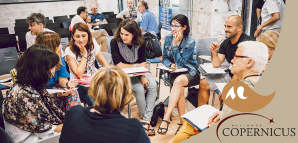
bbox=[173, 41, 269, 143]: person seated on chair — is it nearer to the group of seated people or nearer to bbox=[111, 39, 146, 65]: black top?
the group of seated people

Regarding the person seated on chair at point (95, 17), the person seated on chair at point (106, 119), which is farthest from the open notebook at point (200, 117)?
the person seated on chair at point (95, 17)

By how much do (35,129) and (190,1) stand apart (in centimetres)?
483

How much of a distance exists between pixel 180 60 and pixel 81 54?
1.18m

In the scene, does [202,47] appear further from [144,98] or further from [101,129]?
[101,129]

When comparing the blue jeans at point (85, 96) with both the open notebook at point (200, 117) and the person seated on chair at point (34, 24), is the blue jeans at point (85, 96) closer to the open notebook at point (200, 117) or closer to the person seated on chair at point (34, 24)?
the open notebook at point (200, 117)

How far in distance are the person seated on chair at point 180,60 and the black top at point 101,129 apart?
153 centimetres

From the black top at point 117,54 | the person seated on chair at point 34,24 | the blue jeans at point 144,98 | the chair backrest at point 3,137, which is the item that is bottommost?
the blue jeans at point 144,98

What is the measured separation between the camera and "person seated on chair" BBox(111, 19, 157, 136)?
9.16 feet

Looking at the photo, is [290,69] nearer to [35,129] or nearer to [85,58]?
[35,129]

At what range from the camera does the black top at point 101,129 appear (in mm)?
1150

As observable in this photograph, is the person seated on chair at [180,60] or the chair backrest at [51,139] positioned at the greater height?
the person seated on chair at [180,60]

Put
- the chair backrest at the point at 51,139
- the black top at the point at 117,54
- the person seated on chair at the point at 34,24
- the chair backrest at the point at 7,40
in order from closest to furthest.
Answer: the chair backrest at the point at 51,139 < the black top at the point at 117,54 < the person seated on chair at the point at 34,24 < the chair backrest at the point at 7,40

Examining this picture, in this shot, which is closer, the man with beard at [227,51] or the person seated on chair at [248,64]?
the person seated on chair at [248,64]

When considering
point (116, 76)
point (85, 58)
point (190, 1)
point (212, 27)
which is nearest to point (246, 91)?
point (116, 76)
